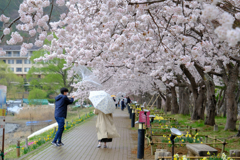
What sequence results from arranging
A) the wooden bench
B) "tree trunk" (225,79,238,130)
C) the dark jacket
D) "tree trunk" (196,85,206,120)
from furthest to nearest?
"tree trunk" (196,85,206,120) → "tree trunk" (225,79,238,130) → the dark jacket → the wooden bench

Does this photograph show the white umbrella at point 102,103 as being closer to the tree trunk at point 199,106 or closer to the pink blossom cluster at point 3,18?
the pink blossom cluster at point 3,18

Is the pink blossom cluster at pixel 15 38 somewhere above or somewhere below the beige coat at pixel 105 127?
above

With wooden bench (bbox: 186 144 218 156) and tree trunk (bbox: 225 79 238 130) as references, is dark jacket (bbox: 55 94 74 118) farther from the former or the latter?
tree trunk (bbox: 225 79 238 130)

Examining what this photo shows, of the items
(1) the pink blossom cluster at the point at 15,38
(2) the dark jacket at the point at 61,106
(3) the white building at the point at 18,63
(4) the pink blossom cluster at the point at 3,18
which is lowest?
(2) the dark jacket at the point at 61,106

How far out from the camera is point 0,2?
5.94m

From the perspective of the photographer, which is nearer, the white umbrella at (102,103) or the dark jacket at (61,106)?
the white umbrella at (102,103)

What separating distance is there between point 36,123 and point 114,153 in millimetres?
20024

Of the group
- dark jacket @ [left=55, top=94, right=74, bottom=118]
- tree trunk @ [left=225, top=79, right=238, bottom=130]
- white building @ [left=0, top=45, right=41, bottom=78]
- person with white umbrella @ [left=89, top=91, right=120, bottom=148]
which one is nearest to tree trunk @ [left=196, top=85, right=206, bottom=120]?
tree trunk @ [left=225, top=79, right=238, bottom=130]

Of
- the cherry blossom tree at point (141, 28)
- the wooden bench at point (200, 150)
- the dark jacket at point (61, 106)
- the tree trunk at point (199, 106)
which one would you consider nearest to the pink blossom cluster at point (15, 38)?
the cherry blossom tree at point (141, 28)

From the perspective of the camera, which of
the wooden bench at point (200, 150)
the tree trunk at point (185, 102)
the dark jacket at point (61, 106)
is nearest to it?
the wooden bench at point (200, 150)

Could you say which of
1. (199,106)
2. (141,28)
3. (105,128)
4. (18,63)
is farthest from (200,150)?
(18,63)

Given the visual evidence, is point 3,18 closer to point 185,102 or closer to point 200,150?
point 200,150

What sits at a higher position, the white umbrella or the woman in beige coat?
the white umbrella

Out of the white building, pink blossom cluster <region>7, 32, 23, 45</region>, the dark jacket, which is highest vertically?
the white building
